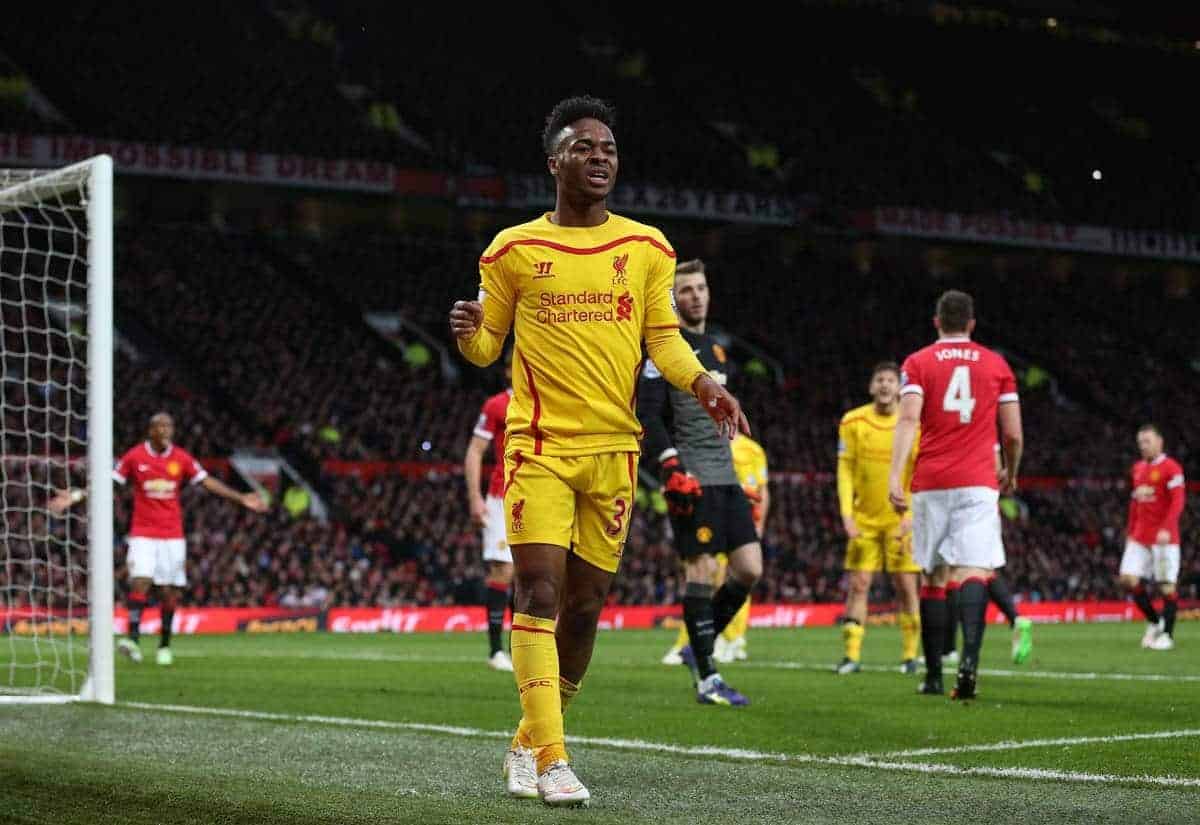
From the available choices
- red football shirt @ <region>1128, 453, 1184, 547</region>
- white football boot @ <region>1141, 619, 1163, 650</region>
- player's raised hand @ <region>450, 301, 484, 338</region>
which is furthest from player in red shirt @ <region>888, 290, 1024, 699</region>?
red football shirt @ <region>1128, 453, 1184, 547</region>

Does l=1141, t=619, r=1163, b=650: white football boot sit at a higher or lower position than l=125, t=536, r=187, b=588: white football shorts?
lower

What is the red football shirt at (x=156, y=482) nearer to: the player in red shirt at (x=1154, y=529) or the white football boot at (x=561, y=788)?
the player in red shirt at (x=1154, y=529)

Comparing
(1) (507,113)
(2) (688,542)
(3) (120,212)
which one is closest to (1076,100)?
(1) (507,113)

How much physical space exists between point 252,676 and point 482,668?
1665 millimetres

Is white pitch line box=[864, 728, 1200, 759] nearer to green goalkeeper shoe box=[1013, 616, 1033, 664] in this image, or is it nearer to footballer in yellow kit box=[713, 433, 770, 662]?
green goalkeeper shoe box=[1013, 616, 1033, 664]

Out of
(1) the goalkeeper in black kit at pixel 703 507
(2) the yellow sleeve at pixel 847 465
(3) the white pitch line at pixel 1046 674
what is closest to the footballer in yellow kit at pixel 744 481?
(3) the white pitch line at pixel 1046 674

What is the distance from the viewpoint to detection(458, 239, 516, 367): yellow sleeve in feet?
16.9

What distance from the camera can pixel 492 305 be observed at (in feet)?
17.1

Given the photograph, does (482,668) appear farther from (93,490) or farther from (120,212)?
(120,212)

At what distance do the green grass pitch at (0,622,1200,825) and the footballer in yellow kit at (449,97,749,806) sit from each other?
0.58 metres

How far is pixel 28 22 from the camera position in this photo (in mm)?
32188

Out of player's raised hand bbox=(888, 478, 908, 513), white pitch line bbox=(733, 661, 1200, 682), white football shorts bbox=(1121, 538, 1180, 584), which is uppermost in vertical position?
player's raised hand bbox=(888, 478, 908, 513)

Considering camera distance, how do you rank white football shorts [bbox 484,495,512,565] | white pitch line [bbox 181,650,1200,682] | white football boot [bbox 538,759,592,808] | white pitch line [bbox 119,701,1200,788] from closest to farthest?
1. white football boot [bbox 538,759,592,808]
2. white pitch line [bbox 119,701,1200,788]
3. white pitch line [bbox 181,650,1200,682]
4. white football shorts [bbox 484,495,512,565]

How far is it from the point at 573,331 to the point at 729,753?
2000mm
